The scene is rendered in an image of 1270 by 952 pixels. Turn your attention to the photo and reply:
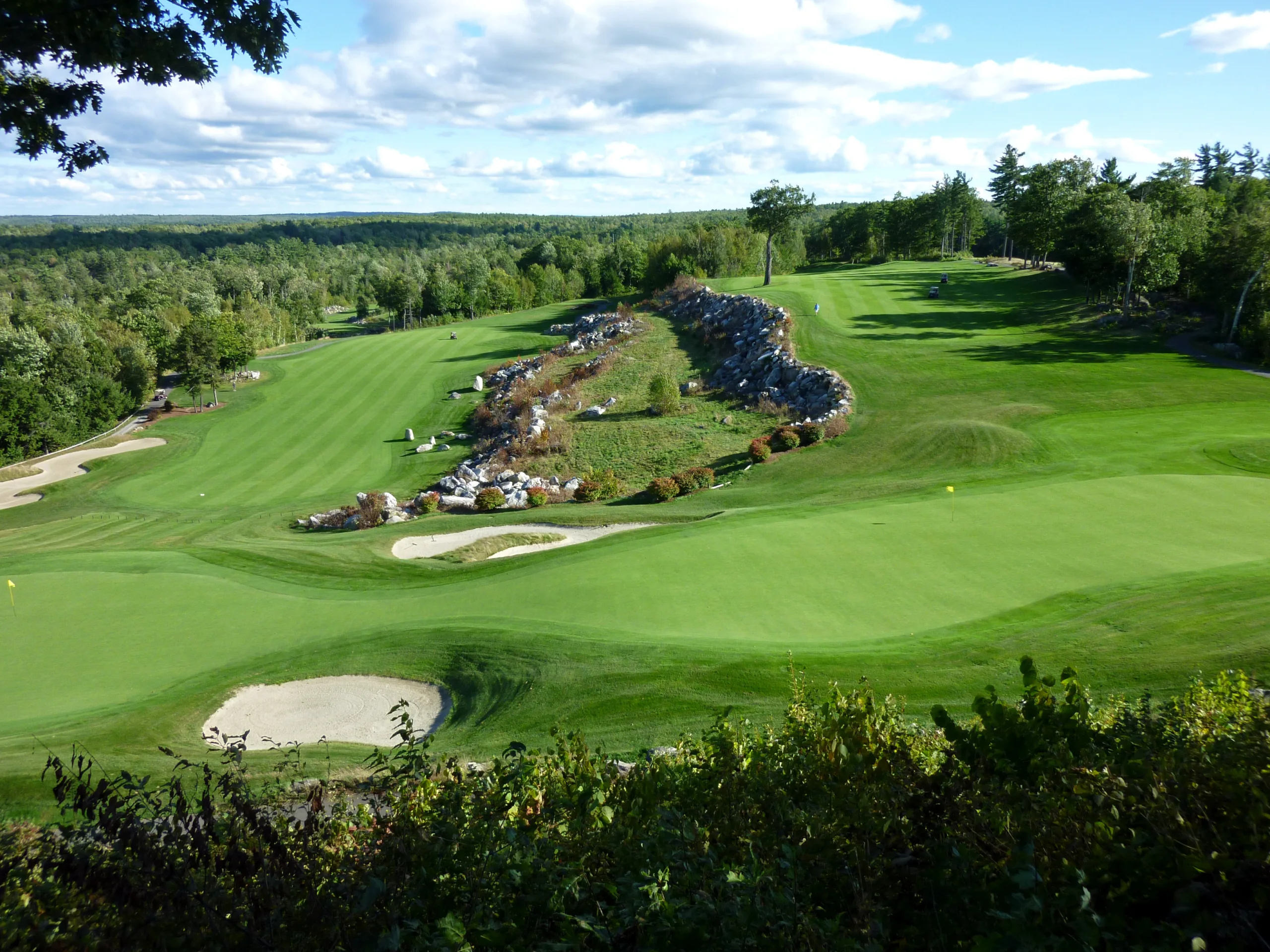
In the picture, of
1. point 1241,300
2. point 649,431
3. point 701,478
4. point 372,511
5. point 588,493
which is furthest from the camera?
point 649,431

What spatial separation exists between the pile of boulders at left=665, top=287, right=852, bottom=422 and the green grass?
8.02 ft

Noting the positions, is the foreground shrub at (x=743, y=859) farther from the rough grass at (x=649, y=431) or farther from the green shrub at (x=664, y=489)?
the rough grass at (x=649, y=431)

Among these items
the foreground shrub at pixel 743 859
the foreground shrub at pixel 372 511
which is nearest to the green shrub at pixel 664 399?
the foreground shrub at pixel 372 511

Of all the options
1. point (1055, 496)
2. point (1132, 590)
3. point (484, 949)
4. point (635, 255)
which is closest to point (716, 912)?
point (484, 949)

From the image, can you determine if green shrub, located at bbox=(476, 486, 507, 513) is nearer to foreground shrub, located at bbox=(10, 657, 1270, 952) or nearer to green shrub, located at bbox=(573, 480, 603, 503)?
green shrub, located at bbox=(573, 480, 603, 503)

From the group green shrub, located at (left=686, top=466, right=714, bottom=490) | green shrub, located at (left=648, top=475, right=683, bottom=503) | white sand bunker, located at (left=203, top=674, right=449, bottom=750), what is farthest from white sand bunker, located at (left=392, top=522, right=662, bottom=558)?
white sand bunker, located at (left=203, top=674, right=449, bottom=750)

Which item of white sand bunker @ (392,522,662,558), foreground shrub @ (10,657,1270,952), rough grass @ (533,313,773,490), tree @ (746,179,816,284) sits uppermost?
tree @ (746,179,816,284)

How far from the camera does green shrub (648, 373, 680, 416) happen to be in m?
37.0

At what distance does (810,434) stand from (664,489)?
714 centimetres

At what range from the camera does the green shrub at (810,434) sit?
94.2ft

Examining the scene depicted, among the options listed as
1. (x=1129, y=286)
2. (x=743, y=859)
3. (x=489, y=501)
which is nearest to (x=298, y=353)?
(x=489, y=501)

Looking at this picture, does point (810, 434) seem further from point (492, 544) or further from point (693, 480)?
point (492, 544)

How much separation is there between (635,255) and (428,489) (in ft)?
267

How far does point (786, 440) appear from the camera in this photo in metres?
28.8
